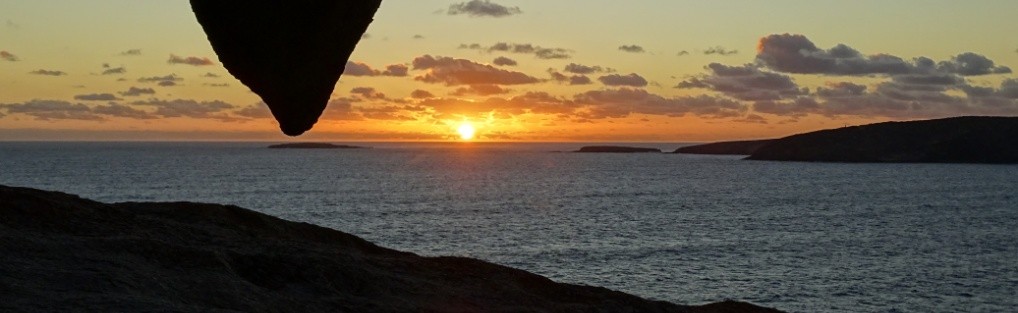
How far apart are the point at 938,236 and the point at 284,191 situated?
98.8 metres

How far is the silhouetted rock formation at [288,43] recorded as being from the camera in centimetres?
884

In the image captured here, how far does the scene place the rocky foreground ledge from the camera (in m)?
20.2

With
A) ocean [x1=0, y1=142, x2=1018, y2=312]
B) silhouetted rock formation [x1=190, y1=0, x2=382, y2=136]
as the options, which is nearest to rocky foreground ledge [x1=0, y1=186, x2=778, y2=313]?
silhouetted rock formation [x1=190, y1=0, x2=382, y2=136]

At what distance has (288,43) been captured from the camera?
9.02 m

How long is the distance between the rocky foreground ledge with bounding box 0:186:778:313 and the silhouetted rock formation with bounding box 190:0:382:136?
10.7 m

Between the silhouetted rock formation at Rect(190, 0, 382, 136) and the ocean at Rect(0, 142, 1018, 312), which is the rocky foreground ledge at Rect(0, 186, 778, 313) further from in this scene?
the ocean at Rect(0, 142, 1018, 312)

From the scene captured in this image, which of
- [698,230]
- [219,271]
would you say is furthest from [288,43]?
[698,230]

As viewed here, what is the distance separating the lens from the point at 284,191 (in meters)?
159

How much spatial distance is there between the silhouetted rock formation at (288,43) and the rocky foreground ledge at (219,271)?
10706 mm

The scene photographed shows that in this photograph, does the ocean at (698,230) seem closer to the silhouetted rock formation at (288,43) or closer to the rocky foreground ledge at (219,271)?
the rocky foreground ledge at (219,271)

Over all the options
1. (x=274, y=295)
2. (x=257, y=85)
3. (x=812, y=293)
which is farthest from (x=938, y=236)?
(x=257, y=85)

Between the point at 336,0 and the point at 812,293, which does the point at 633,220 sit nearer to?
the point at 812,293

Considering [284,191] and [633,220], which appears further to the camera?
[284,191]

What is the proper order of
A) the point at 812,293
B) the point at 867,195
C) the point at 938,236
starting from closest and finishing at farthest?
the point at 812,293, the point at 938,236, the point at 867,195
